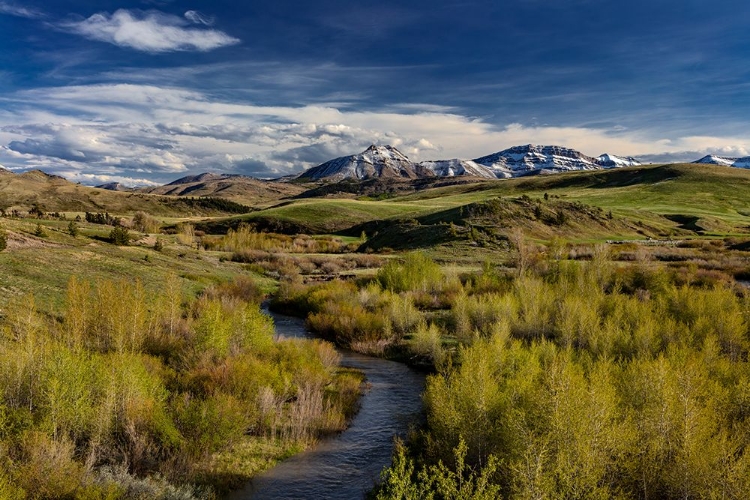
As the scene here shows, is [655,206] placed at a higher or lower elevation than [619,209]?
higher

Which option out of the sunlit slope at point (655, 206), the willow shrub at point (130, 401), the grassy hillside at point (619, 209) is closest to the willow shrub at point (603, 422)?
the willow shrub at point (130, 401)

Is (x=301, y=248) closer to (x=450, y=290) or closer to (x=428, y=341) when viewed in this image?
(x=450, y=290)

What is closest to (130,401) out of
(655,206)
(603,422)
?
(603,422)

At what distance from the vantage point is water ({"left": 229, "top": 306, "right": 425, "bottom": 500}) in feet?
45.8

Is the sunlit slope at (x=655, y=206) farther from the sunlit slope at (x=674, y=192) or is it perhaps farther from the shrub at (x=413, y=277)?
the shrub at (x=413, y=277)

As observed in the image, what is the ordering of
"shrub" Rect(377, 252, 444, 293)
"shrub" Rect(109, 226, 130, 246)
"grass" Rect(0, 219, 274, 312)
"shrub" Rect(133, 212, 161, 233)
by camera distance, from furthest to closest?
"shrub" Rect(133, 212, 161, 233), "shrub" Rect(109, 226, 130, 246), "shrub" Rect(377, 252, 444, 293), "grass" Rect(0, 219, 274, 312)

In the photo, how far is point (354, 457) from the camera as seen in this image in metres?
16.0

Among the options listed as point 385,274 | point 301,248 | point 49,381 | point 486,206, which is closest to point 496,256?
point 486,206

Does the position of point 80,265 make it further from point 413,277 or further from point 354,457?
point 354,457

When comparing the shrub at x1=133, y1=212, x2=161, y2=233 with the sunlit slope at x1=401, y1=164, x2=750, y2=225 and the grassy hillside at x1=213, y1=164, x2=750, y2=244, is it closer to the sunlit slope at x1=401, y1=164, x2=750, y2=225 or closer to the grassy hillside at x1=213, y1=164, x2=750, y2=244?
the grassy hillside at x1=213, y1=164, x2=750, y2=244

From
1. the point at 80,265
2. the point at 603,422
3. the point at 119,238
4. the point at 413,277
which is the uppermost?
the point at 119,238

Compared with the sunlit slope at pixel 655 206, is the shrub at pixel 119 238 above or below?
below

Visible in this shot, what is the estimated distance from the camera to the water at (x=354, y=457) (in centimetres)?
1397

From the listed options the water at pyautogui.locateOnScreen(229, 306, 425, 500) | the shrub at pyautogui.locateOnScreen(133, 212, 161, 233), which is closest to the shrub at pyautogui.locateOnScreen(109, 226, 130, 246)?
the water at pyautogui.locateOnScreen(229, 306, 425, 500)
